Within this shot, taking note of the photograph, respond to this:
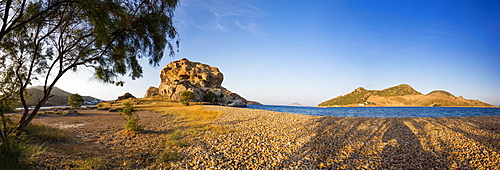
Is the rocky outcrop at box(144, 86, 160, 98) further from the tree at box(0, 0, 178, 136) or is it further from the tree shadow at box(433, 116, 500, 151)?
the tree shadow at box(433, 116, 500, 151)

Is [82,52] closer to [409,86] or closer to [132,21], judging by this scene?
[132,21]

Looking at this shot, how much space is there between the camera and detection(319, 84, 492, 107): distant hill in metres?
85.4

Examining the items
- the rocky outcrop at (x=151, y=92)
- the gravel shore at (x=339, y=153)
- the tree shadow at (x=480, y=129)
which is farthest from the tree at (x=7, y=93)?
the rocky outcrop at (x=151, y=92)

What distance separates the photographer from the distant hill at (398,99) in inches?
3361

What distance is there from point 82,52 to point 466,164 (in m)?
12.9

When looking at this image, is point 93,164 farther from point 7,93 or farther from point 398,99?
point 398,99

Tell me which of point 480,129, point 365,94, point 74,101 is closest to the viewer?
point 480,129

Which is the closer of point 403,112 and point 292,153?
point 292,153

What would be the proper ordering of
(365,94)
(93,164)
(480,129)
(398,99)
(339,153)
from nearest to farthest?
(93,164)
(339,153)
(480,129)
(398,99)
(365,94)

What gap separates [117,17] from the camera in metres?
6.39

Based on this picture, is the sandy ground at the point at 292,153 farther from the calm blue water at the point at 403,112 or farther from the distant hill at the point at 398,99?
the distant hill at the point at 398,99

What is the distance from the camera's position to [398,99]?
100 metres

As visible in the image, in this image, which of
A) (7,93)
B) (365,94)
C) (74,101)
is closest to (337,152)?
(7,93)

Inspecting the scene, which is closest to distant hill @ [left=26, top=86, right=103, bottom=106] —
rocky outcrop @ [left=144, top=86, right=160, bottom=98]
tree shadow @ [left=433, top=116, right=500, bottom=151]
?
tree shadow @ [left=433, top=116, right=500, bottom=151]
